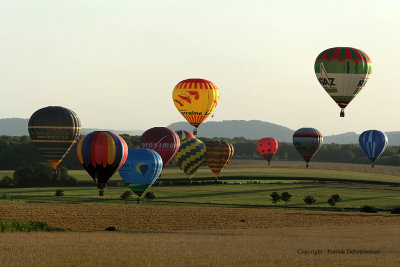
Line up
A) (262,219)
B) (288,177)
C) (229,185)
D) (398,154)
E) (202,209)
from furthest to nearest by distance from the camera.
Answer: (398,154)
(288,177)
(229,185)
(202,209)
(262,219)

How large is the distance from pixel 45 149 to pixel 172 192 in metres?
23.7

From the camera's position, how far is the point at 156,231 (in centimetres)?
5597

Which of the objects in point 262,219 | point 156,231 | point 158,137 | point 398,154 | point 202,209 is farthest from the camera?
point 398,154

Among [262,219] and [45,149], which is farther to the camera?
[45,149]

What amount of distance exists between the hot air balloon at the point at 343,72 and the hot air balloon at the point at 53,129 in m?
26.2

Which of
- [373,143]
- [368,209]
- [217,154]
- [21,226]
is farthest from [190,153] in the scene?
[21,226]

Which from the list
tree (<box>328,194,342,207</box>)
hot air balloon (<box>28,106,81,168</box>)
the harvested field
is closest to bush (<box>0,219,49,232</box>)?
the harvested field

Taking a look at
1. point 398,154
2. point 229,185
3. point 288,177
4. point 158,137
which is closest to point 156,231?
point 158,137

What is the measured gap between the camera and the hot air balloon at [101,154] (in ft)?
225

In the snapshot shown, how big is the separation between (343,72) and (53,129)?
30.0 metres

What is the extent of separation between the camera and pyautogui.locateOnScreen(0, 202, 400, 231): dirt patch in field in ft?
198

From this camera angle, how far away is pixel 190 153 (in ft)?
357

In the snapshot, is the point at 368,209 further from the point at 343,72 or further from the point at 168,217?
the point at 168,217

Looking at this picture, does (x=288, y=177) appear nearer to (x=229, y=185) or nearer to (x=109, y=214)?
(x=229, y=185)
